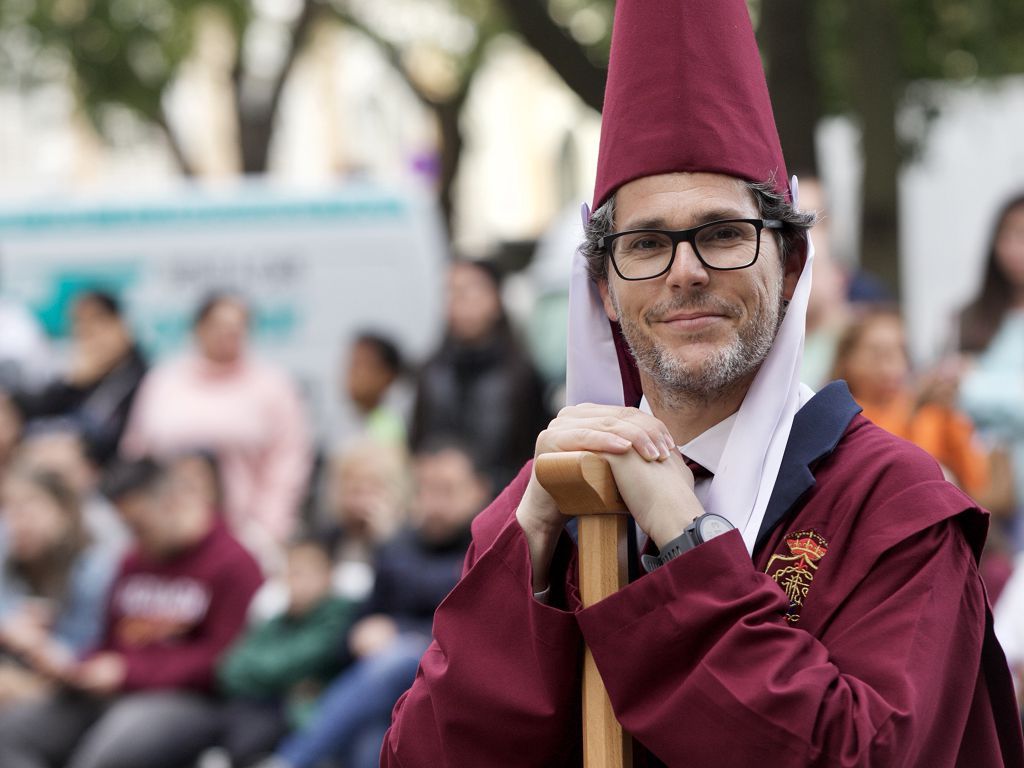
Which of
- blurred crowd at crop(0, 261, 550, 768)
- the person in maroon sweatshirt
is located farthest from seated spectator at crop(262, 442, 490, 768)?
the person in maroon sweatshirt

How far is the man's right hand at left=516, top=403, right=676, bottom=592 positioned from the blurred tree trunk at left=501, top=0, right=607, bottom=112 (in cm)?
618

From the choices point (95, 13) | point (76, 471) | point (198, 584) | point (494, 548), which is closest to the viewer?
point (494, 548)

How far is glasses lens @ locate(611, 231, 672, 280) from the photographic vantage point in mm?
2371

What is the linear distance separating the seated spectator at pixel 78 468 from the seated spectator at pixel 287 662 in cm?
119

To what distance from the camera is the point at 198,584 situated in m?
6.84

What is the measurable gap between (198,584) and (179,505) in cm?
37

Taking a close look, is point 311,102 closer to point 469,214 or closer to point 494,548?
point 469,214

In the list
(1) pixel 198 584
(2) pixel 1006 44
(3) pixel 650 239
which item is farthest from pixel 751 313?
(2) pixel 1006 44

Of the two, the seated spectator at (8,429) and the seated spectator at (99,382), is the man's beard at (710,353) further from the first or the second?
the seated spectator at (8,429)

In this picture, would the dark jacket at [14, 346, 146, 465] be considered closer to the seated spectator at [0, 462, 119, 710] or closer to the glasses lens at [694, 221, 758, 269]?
the seated spectator at [0, 462, 119, 710]

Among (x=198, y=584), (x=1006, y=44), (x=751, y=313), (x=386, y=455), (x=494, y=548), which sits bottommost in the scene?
(x=198, y=584)

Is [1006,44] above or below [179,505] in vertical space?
above

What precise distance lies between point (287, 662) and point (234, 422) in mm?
2249

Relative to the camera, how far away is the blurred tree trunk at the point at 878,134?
9.66m
